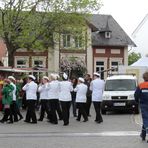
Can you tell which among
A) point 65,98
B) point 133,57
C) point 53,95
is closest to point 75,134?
point 65,98

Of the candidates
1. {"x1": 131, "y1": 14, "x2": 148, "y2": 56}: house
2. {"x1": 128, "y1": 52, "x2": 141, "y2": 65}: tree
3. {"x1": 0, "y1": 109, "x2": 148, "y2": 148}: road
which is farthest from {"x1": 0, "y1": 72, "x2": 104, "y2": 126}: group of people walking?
{"x1": 128, "y1": 52, "x2": 141, "y2": 65}: tree

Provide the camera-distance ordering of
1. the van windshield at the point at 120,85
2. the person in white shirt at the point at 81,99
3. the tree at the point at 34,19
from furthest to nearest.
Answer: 1. the tree at the point at 34,19
2. the van windshield at the point at 120,85
3. the person in white shirt at the point at 81,99

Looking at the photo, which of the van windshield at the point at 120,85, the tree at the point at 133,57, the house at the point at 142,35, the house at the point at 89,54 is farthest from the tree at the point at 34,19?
the tree at the point at 133,57

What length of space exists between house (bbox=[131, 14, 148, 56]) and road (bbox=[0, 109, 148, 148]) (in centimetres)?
5997

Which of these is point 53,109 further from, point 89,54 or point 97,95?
point 89,54

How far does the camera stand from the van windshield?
2822cm

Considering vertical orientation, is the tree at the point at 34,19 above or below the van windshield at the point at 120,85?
above

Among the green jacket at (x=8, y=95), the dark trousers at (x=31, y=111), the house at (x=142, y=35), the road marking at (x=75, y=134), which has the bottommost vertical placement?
the road marking at (x=75, y=134)

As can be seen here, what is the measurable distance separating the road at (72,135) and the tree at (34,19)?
2537cm

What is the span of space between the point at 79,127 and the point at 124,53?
50430 mm

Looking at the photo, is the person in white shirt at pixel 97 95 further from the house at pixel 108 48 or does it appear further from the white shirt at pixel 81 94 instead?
the house at pixel 108 48

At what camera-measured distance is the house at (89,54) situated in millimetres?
65438

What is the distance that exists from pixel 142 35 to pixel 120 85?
53.1 m

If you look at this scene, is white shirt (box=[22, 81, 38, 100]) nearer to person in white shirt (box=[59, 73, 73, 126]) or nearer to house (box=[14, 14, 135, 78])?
person in white shirt (box=[59, 73, 73, 126])
